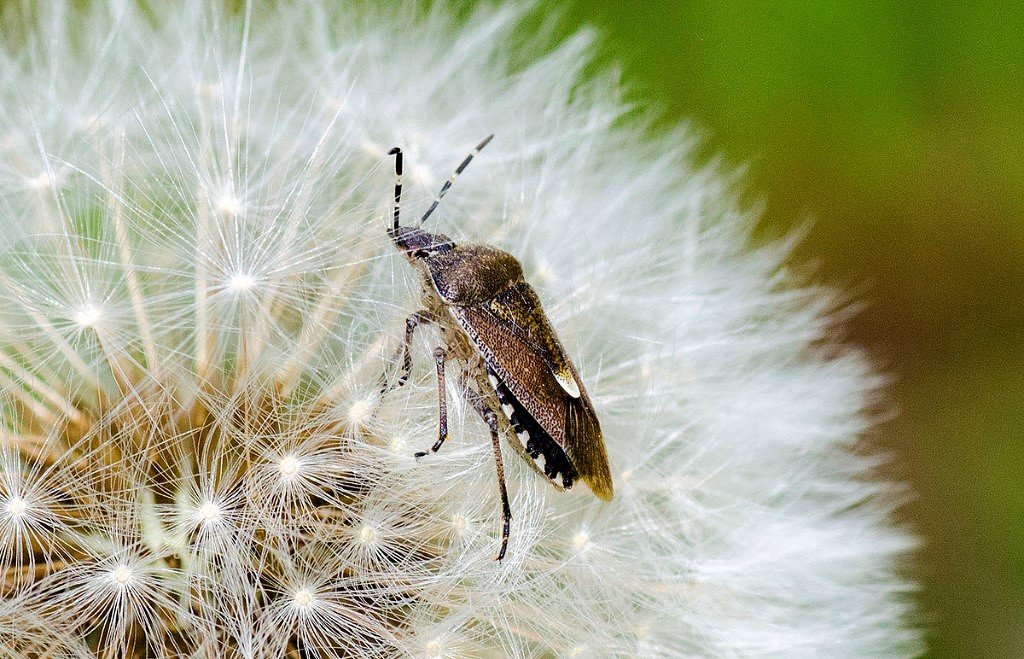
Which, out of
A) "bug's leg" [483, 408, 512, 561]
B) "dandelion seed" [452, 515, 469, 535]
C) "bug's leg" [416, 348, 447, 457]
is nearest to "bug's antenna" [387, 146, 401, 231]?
"bug's leg" [416, 348, 447, 457]

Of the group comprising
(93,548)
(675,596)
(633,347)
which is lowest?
(93,548)

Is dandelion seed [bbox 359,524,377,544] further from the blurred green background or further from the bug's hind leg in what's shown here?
the blurred green background

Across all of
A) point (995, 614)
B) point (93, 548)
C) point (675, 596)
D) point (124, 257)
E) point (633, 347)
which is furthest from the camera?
point (995, 614)

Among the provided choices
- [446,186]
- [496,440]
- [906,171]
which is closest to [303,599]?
[496,440]

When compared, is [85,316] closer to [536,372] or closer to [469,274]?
[469,274]

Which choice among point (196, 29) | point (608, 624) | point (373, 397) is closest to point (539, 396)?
point (373, 397)

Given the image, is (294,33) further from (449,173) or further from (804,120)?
(804,120)
